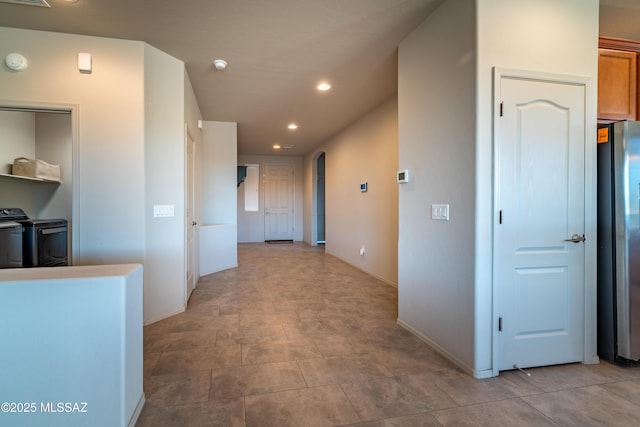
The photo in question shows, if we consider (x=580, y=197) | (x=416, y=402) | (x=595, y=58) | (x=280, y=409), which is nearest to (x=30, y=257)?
(x=280, y=409)

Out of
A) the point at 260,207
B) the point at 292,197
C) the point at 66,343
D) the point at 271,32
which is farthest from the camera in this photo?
the point at 292,197

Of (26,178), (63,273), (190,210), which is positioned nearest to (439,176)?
(63,273)

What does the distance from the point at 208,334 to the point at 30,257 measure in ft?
4.97

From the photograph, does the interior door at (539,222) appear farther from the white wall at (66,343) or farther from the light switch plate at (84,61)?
the light switch plate at (84,61)

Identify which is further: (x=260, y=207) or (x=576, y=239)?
(x=260, y=207)

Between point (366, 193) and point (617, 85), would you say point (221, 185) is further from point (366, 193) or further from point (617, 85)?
point (617, 85)

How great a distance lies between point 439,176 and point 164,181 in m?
2.65

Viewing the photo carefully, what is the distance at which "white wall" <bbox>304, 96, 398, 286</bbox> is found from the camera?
450 cm

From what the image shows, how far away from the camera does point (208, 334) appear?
2.78m

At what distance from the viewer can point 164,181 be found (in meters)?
3.17

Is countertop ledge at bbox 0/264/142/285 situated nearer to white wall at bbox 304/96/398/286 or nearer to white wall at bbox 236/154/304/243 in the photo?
white wall at bbox 304/96/398/286

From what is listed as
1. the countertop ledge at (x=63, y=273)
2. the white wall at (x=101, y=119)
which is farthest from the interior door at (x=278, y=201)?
the countertop ledge at (x=63, y=273)

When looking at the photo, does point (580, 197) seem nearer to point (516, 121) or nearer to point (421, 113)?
point (516, 121)

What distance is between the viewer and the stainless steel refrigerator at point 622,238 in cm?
220
